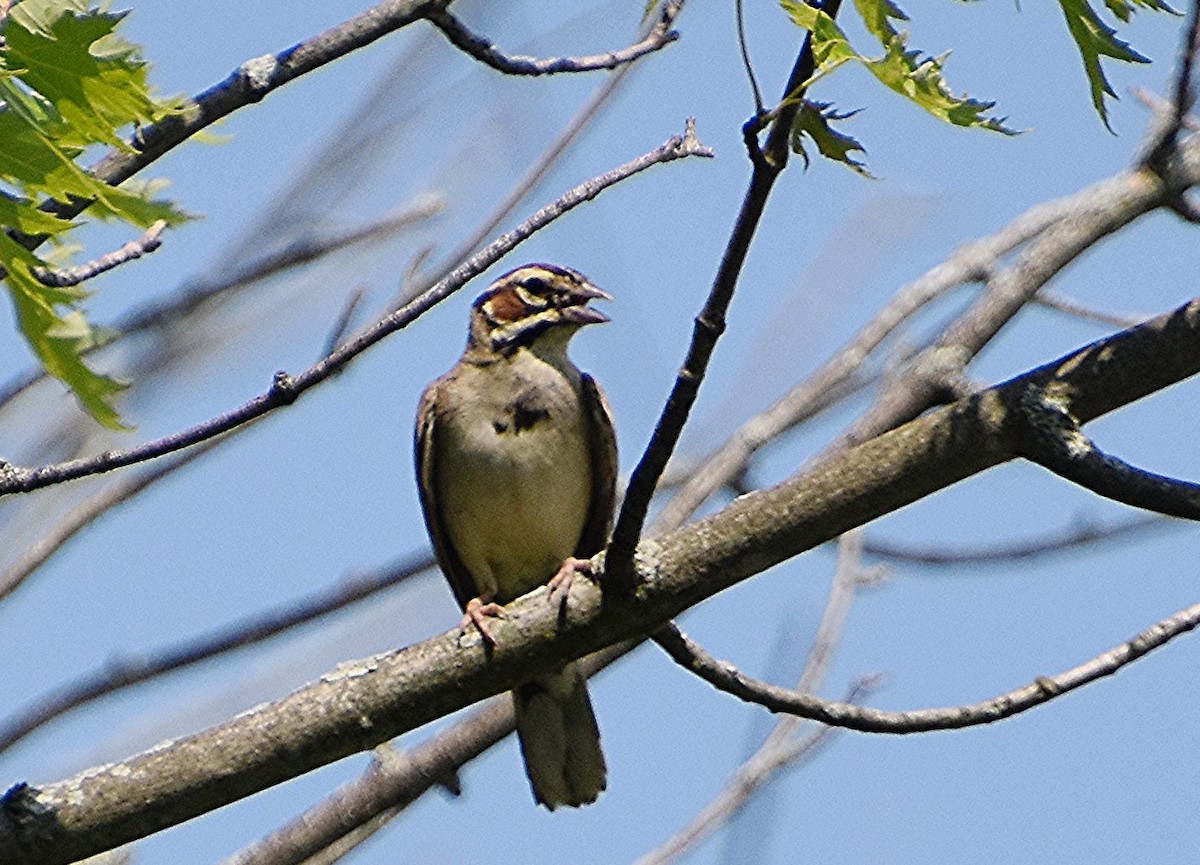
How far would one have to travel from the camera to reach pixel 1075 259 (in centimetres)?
512

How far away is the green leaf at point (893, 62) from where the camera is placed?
2752 mm

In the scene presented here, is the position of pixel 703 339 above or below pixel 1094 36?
below

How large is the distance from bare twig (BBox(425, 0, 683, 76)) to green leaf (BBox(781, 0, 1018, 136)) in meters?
1.37

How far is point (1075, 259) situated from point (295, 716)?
273 cm

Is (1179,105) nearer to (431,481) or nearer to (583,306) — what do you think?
(583,306)

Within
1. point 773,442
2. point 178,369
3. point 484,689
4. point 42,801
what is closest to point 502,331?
point 773,442

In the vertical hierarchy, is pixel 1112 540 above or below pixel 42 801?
below

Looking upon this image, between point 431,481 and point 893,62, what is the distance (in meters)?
3.90

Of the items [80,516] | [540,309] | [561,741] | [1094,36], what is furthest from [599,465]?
[1094,36]

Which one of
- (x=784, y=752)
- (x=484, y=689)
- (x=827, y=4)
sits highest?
(x=827, y=4)

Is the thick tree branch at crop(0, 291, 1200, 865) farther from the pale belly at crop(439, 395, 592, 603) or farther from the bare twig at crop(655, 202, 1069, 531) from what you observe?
the pale belly at crop(439, 395, 592, 603)

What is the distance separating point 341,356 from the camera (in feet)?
11.7

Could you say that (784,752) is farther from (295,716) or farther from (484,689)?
(295,716)

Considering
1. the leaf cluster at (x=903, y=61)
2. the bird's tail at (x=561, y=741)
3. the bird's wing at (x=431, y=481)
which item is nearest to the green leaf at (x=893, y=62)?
the leaf cluster at (x=903, y=61)
